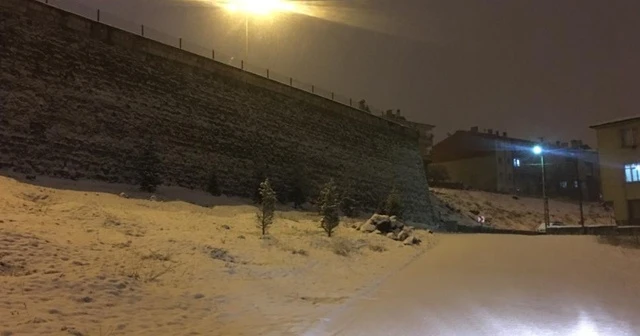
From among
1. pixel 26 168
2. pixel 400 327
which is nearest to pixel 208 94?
pixel 26 168

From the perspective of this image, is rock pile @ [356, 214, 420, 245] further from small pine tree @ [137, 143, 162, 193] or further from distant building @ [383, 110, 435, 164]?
distant building @ [383, 110, 435, 164]

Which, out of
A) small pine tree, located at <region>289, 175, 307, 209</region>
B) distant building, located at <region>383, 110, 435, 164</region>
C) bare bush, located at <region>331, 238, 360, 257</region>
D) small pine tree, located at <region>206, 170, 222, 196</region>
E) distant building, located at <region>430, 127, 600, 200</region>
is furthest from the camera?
distant building, located at <region>430, 127, 600, 200</region>

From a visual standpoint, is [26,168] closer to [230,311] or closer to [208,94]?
[208,94]

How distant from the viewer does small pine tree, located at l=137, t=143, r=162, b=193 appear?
60.7ft

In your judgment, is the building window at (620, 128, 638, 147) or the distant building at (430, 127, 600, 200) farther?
the distant building at (430, 127, 600, 200)

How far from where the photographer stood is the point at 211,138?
2258 centimetres

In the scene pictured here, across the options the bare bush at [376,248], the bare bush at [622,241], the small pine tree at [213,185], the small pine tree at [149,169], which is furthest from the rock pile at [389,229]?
the small pine tree at [149,169]

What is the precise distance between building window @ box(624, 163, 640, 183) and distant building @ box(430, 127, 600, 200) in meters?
29.5

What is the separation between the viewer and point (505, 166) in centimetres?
6719

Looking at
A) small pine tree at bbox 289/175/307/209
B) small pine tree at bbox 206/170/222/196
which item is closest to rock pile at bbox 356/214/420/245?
small pine tree at bbox 289/175/307/209

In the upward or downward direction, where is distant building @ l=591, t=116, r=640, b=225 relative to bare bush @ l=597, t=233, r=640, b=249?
upward

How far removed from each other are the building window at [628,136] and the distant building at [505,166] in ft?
96.1

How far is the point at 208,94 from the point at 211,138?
2.07m

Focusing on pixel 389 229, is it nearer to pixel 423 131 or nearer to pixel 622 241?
pixel 622 241
